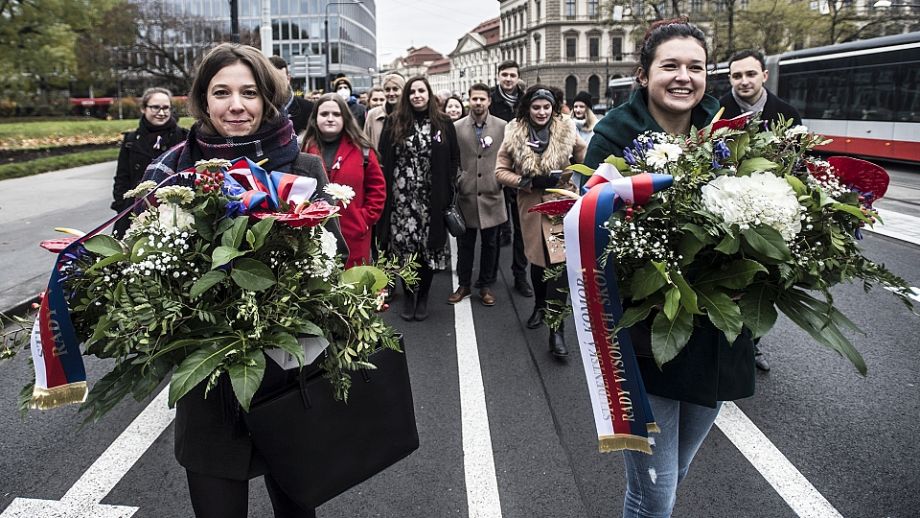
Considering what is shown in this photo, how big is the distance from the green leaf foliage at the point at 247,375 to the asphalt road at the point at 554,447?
1.41m

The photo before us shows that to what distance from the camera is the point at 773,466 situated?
140 inches

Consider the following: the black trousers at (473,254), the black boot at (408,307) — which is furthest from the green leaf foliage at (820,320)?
the black trousers at (473,254)

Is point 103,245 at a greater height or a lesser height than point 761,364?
greater

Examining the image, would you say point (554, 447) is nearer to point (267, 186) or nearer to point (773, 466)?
point (773, 466)

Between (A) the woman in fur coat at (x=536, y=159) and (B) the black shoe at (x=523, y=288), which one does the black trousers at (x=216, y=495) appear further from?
(B) the black shoe at (x=523, y=288)

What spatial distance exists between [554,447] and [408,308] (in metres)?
2.90

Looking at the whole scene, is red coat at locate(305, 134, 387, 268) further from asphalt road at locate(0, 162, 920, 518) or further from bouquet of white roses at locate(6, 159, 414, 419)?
bouquet of white roses at locate(6, 159, 414, 419)

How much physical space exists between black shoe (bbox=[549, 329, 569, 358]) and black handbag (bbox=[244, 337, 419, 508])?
3.06 m

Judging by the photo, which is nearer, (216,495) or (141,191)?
(141,191)

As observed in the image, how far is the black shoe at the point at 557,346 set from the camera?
5.20 meters

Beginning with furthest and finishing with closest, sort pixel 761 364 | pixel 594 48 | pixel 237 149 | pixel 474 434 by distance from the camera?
1. pixel 594 48
2. pixel 761 364
3. pixel 474 434
4. pixel 237 149

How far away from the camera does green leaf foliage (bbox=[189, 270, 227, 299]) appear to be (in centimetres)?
172

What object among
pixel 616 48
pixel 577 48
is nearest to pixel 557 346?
pixel 577 48

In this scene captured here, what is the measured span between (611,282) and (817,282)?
1.89 feet
